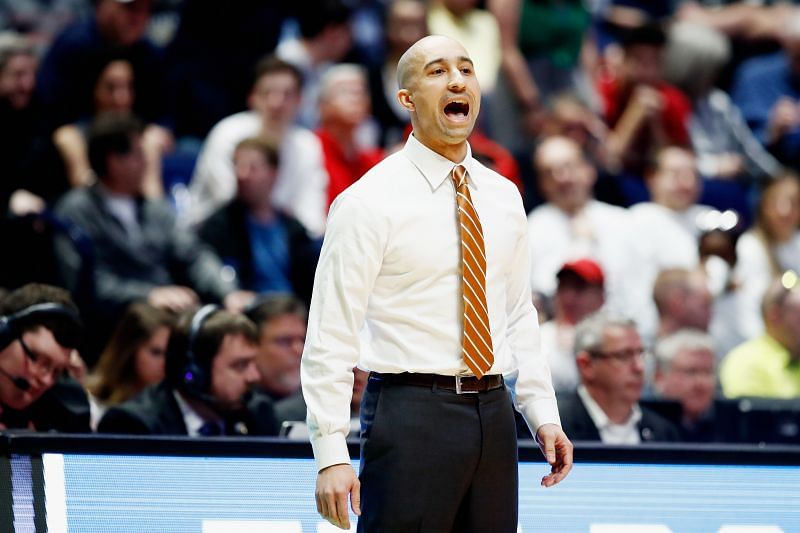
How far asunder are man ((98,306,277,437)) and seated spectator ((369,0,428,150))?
3.49 m

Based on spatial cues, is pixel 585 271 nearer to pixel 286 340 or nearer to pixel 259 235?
pixel 286 340

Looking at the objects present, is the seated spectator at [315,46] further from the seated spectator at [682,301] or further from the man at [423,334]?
the man at [423,334]

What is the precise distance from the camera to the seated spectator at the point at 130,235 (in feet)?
24.4

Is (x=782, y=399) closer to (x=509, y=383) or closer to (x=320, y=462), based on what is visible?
(x=509, y=383)

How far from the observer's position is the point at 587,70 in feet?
33.2

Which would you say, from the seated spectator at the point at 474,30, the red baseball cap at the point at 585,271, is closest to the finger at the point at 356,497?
the red baseball cap at the point at 585,271

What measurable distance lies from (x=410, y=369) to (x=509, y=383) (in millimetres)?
392

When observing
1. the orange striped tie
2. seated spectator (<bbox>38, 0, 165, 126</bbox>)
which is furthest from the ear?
seated spectator (<bbox>38, 0, 165, 126</bbox>)

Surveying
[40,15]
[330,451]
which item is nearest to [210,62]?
[40,15]

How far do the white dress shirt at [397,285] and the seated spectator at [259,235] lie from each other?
173 inches

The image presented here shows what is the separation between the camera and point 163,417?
18.1ft

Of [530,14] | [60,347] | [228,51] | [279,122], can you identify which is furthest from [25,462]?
[530,14]

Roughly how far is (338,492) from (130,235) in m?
4.54

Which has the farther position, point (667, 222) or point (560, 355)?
point (667, 222)
